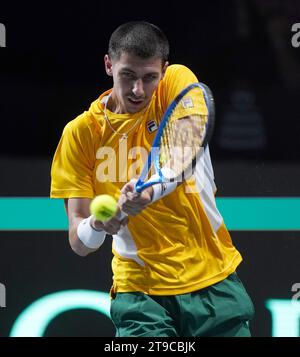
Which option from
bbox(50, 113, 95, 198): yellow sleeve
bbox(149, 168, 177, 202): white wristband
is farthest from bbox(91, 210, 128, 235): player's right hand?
bbox(50, 113, 95, 198): yellow sleeve

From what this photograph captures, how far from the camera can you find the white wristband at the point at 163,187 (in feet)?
9.71

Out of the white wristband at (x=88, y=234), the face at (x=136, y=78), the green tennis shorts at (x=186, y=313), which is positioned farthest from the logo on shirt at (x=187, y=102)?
the green tennis shorts at (x=186, y=313)

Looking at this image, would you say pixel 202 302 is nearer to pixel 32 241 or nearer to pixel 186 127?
pixel 186 127

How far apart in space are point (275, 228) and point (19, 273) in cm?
112

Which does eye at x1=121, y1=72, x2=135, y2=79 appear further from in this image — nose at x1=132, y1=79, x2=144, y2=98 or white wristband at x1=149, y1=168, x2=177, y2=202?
white wristband at x1=149, y1=168, x2=177, y2=202

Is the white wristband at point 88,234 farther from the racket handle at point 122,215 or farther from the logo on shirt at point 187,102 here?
the logo on shirt at point 187,102

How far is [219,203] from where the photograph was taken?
429cm

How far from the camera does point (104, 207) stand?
288cm

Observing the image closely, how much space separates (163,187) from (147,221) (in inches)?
9.1

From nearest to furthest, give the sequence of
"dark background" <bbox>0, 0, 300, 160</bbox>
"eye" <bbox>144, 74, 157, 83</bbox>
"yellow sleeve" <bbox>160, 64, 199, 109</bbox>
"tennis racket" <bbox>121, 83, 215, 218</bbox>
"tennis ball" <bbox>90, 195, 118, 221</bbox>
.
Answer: "tennis ball" <bbox>90, 195, 118, 221</bbox> → "tennis racket" <bbox>121, 83, 215, 218</bbox> → "eye" <bbox>144, 74, 157, 83</bbox> → "yellow sleeve" <bbox>160, 64, 199, 109</bbox> → "dark background" <bbox>0, 0, 300, 160</bbox>

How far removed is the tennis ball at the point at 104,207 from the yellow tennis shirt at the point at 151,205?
29 cm

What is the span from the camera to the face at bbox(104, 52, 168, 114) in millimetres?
3076

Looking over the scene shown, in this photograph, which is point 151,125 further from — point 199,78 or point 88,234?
point 199,78

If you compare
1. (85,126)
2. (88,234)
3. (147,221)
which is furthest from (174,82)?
(88,234)
